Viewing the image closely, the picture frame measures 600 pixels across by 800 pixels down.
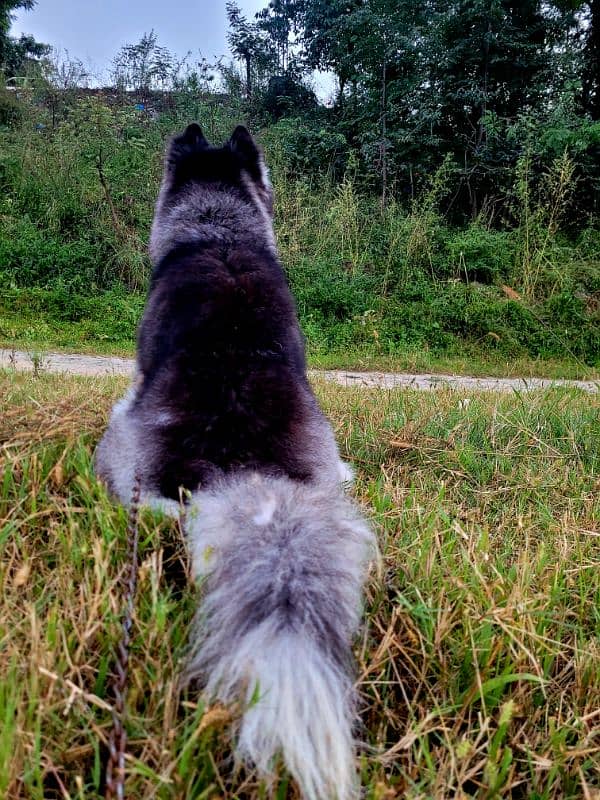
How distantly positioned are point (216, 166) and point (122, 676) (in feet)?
8.38

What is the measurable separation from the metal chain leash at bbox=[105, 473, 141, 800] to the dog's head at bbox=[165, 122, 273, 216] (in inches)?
71.7

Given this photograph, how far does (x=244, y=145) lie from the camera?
11.1ft

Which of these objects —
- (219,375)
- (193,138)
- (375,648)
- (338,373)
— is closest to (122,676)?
(375,648)

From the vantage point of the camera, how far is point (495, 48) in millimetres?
11422

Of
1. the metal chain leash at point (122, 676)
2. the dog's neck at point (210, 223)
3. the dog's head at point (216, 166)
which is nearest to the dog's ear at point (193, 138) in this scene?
the dog's head at point (216, 166)

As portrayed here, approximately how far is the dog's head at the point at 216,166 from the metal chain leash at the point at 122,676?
5.98ft

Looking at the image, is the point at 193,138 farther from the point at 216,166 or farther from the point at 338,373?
the point at 338,373

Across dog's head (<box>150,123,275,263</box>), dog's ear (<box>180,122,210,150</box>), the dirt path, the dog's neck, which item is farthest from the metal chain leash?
the dirt path

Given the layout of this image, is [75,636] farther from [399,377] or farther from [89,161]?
[89,161]

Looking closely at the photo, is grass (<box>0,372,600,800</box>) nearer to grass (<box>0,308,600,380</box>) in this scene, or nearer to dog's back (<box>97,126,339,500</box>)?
dog's back (<box>97,126,339,500</box>)

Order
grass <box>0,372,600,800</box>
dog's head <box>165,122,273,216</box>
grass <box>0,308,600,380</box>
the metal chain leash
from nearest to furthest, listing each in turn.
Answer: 1. the metal chain leash
2. grass <box>0,372,600,800</box>
3. dog's head <box>165,122,273,216</box>
4. grass <box>0,308,600,380</box>

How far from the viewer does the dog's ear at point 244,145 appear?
10.9ft

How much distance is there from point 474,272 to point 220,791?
9228 mm

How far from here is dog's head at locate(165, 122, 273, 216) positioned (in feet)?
10.1
